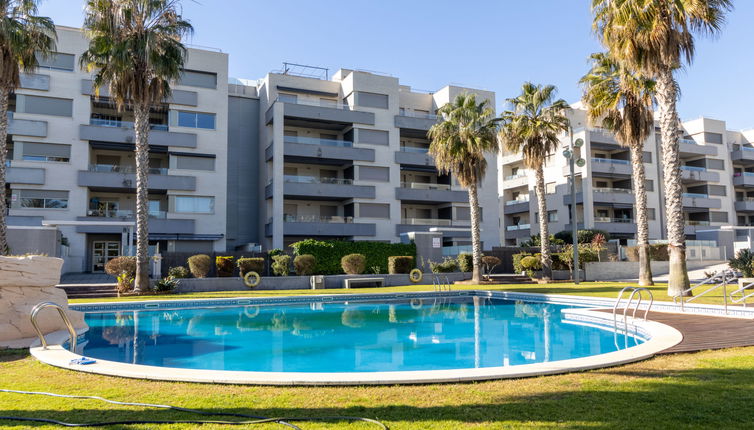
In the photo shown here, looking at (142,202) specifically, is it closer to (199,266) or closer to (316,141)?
(199,266)

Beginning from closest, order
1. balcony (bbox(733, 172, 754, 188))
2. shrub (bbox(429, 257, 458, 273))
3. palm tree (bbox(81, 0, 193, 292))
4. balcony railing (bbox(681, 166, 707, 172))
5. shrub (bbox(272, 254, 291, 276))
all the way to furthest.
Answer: palm tree (bbox(81, 0, 193, 292))
shrub (bbox(272, 254, 291, 276))
shrub (bbox(429, 257, 458, 273))
balcony railing (bbox(681, 166, 707, 172))
balcony (bbox(733, 172, 754, 188))

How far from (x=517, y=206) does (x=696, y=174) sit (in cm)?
1765

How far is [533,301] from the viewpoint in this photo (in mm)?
20203

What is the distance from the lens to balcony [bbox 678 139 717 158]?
167 ft

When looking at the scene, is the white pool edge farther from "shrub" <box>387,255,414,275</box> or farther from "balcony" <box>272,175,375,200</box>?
"balcony" <box>272,175,375,200</box>

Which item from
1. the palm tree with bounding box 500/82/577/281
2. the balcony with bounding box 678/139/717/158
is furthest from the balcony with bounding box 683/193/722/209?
the palm tree with bounding box 500/82/577/281

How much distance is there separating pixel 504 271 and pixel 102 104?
29.9 metres

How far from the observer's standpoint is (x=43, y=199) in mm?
32969

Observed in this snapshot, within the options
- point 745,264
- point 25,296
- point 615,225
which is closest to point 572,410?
point 25,296

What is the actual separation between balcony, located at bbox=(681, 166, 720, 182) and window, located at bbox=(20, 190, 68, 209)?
2066 inches

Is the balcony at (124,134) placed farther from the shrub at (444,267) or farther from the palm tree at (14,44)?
the shrub at (444,267)

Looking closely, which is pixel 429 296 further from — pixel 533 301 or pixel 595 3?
pixel 595 3

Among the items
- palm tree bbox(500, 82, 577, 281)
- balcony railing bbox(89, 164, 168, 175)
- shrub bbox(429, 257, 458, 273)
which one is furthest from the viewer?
balcony railing bbox(89, 164, 168, 175)

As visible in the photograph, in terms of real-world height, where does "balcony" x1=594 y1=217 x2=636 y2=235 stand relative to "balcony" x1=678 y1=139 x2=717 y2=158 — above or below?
below
